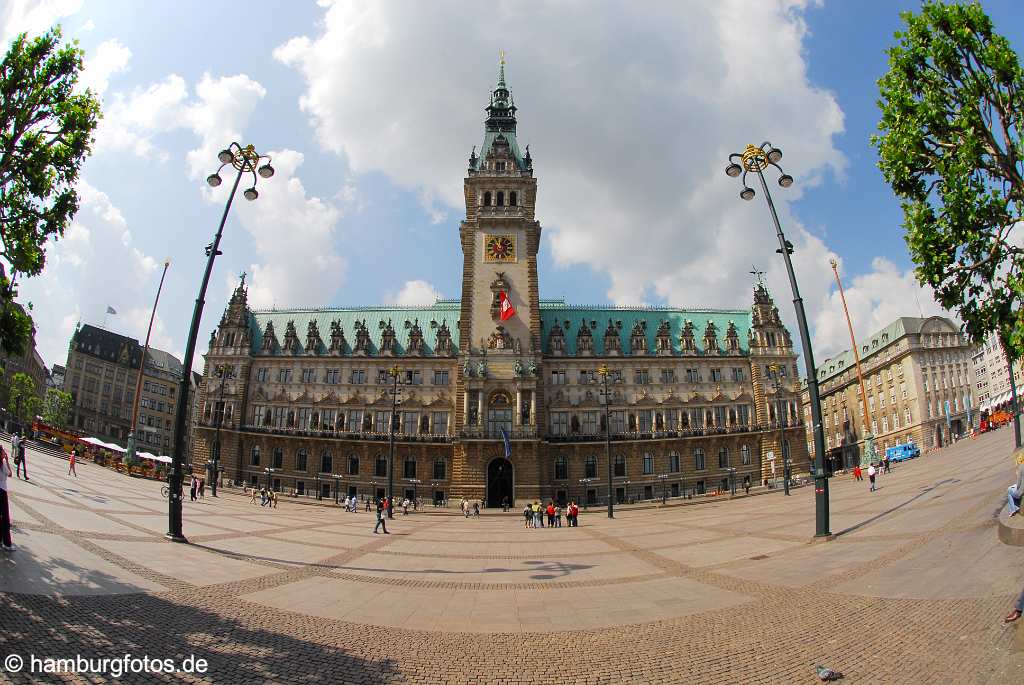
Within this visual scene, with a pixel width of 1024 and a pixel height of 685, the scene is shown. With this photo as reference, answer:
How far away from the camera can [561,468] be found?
2509 inches

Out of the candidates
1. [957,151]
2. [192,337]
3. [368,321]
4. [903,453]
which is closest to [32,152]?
[192,337]

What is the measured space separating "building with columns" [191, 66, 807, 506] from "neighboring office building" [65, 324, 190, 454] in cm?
5559

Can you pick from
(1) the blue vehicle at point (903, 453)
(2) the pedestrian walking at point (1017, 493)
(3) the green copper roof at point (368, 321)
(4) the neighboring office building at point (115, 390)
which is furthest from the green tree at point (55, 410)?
(1) the blue vehicle at point (903, 453)

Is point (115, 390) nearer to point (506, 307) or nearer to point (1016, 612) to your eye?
point (506, 307)

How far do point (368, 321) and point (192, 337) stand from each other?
5823cm

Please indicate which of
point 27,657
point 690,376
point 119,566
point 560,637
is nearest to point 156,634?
point 27,657

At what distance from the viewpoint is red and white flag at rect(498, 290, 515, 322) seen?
63.3 meters

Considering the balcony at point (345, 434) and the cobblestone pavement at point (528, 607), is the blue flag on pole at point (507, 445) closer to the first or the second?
the balcony at point (345, 434)

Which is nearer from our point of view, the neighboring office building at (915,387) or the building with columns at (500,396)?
the building with columns at (500,396)

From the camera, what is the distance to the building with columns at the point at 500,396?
6209 cm

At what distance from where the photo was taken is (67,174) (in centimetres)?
1370

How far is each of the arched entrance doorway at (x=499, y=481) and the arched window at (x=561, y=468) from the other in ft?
22.7

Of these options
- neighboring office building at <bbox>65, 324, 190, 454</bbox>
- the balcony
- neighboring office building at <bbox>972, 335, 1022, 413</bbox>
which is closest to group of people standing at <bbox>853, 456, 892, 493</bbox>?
the balcony

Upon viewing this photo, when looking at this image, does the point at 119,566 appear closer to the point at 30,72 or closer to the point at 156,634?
the point at 156,634
